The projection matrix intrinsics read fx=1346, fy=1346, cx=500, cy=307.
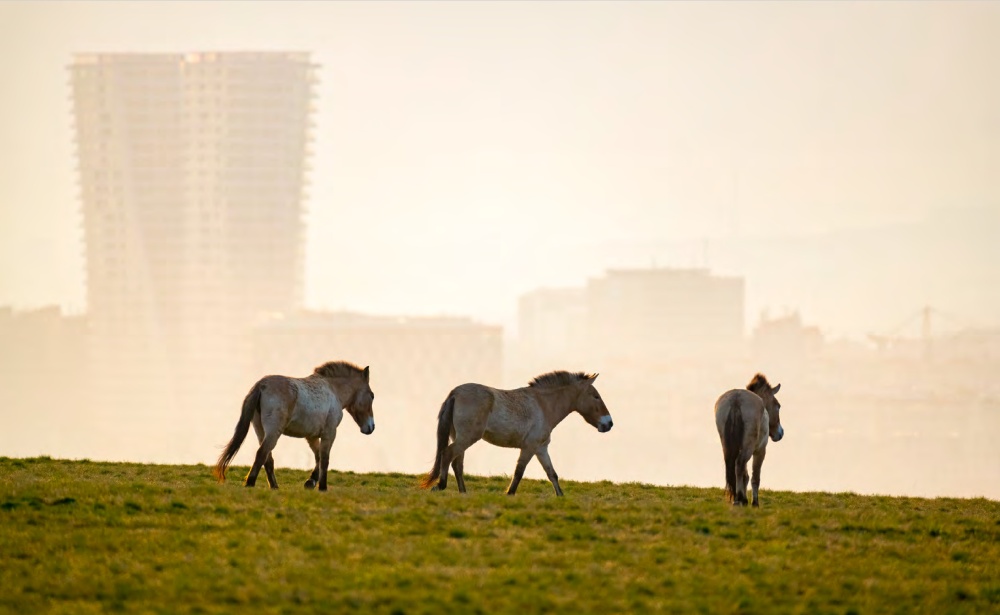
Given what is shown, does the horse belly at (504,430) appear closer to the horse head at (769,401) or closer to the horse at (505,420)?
→ the horse at (505,420)

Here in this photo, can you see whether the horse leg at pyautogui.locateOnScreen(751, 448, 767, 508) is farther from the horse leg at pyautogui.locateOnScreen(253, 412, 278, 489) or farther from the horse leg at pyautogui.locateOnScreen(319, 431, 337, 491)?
the horse leg at pyautogui.locateOnScreen(253, 412, 278, 489)

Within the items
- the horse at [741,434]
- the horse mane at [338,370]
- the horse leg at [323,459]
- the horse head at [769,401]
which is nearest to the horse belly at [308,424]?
the horse leg at [323,459]

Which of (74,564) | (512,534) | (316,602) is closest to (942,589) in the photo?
(512,534)

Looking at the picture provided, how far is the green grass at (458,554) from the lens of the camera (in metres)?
15.0

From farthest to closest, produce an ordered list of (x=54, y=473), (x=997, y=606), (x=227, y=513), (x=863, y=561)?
(x=54, y=473) < (x=227, y=513) < (x=863, y=561) < (x=997, y=606)

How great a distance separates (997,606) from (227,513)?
10.1m

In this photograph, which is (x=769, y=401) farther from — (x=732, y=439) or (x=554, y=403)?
(x=554, y=403)

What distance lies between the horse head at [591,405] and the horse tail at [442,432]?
2826mm

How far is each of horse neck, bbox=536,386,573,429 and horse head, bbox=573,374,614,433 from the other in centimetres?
22

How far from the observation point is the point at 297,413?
72.0 ft

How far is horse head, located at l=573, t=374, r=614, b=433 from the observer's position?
80.0 feet

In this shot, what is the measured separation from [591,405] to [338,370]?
463cm

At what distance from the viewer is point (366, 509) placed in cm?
1945

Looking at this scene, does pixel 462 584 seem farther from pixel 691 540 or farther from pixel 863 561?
pixel 863 561
